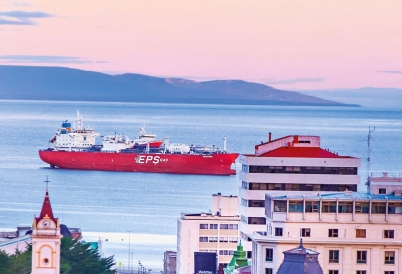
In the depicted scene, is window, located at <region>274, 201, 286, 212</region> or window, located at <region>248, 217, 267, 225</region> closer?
window, located at <region>274, 201, 286, 212</region>

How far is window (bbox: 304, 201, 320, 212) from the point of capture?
43.9 metres

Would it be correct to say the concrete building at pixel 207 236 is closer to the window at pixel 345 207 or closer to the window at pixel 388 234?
the window at pixel 345 207

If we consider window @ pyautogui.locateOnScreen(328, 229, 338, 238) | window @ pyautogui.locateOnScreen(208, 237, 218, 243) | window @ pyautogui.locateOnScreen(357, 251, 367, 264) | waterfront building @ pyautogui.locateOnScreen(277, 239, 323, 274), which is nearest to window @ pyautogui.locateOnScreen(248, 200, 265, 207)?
window @ pyautogui.locateOnScreen(208, 237, 218, 243)

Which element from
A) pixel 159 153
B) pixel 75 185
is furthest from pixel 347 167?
pixel 159 153

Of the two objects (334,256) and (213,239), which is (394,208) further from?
(213,239)

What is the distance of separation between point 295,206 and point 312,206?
1.53ft

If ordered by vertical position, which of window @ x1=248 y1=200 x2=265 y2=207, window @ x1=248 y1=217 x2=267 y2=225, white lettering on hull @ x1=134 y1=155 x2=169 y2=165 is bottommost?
window @ x1=248 y1=217 x2=267 y2=225

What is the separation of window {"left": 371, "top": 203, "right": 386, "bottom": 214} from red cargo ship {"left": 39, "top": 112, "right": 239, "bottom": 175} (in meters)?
124

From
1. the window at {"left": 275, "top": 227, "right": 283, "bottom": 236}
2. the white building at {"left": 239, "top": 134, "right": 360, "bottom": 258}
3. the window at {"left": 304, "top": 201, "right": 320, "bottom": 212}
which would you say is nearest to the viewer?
the window at {"left": 275, "top": 227, "right": 283, "bottom": 236}

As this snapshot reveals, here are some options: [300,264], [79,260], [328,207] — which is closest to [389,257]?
[328,207]

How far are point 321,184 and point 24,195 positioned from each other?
68.8 m

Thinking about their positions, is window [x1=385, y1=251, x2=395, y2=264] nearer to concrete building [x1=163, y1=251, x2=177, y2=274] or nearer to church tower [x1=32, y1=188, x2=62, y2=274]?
church tower [x1=32, y1=188, x2=62, y2=274]

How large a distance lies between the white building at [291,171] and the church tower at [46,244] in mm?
21666

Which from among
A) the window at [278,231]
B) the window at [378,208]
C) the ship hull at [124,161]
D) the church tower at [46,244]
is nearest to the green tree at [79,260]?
the window at [278,231]
